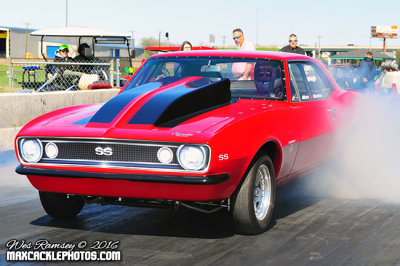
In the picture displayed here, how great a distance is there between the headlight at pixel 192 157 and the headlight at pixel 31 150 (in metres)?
1.16

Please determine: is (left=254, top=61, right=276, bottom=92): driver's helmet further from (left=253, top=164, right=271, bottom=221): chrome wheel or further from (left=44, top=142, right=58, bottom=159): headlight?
(left=44, top=142, right=58, bottom=159): headlight

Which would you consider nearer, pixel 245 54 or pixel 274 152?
pixel 274 152

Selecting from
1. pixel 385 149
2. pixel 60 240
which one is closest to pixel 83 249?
pixel 60 240

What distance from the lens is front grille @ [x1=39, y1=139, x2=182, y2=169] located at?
458cm

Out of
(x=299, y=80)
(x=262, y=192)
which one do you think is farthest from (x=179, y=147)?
(x=299, y=80)

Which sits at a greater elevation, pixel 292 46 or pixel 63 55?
pixel 292 46

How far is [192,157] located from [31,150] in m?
1.32

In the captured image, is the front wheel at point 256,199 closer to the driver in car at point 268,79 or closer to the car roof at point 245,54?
the driver in car at point 268,79

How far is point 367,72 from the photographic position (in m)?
18.0

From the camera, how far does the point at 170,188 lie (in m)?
4.55

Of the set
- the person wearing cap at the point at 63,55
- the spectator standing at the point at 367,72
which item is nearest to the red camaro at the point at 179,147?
the person wearing cap at the point at 63,55

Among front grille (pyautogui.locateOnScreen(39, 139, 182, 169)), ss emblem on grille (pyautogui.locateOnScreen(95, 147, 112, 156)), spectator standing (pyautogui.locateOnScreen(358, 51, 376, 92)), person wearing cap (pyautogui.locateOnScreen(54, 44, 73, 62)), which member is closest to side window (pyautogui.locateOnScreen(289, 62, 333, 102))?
→ front grille (pyautogui.locateOnScreen(39, 139, 182, 169))

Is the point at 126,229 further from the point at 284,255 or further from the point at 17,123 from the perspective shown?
the point at 17,123

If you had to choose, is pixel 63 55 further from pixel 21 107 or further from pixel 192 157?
pixel 192 157
